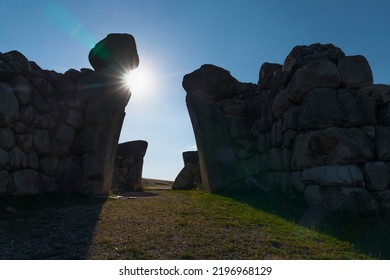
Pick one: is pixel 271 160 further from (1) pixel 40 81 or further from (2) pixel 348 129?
(1) pixel 40 81

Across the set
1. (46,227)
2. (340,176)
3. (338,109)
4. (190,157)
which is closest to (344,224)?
(340,176)

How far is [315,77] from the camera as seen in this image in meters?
8.39

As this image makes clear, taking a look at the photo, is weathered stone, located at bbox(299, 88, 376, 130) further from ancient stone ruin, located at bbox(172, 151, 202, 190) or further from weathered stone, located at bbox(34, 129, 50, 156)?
ancient stone ruin, located at bbox(172, 151, 202, 190)

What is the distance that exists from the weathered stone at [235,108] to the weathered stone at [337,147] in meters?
5.54

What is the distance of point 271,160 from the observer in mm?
10906

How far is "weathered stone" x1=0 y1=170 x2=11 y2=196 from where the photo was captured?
811cm

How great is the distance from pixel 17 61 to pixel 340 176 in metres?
9.37

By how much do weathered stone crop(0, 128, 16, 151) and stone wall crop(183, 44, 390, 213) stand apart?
6.90 metres

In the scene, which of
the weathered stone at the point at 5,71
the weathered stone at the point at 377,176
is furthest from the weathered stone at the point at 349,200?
the weathered stone at the point at 5,71

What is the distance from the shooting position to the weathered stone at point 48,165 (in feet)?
32.1

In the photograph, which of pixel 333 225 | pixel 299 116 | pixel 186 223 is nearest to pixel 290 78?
pixel 299 116

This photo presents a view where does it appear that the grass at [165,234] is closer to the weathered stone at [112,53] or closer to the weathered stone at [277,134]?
the weathered stone at [277,134]

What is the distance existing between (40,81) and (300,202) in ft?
28.5

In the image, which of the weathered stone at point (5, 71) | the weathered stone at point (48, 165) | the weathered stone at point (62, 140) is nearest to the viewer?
the weathered stone at point (5, 71)
